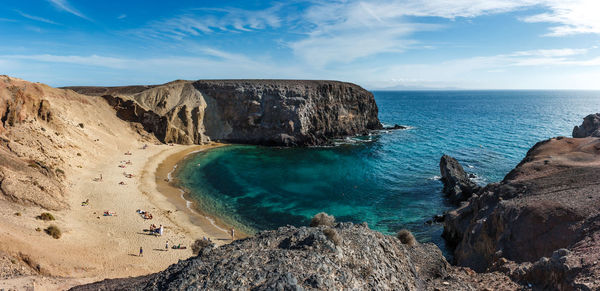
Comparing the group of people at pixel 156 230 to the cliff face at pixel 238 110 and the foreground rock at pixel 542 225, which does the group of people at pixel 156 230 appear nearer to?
the foreground rock at pixel 542 225

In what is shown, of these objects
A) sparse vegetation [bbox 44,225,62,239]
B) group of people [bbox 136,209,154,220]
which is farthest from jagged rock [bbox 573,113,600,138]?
sparse vegetation [bbox 44,225,62,239]

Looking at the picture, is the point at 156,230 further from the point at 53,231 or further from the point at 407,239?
the point at 407,239

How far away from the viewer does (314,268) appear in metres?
10.0

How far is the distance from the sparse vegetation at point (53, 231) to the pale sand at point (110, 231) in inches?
18.3

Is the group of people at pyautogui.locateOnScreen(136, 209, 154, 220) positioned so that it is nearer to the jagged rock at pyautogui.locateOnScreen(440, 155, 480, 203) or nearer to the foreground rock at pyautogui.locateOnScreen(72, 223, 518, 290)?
the foreground rock at pyautogui.locateOnScreen(72, 223, 518, 290)

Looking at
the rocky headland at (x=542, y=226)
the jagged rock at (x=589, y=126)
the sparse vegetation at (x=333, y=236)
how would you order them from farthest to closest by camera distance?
1. the jagged rock at (x=589, y=126)
2. the sparse vegetation at (x=333, y=236)
3. the rocky headland at (x=542, y=226)

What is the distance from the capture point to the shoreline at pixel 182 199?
29.0 metres

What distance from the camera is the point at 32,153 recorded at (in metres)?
33.4

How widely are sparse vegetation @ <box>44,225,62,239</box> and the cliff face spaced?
37.4m

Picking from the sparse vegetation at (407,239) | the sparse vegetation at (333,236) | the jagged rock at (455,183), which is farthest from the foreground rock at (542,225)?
the jagged rock at (455,183)

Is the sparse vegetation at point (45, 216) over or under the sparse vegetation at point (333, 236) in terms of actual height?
under

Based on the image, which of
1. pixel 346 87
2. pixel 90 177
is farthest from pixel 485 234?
pixel 346 87

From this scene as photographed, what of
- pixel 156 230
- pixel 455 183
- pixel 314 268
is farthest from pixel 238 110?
pixel 314 268

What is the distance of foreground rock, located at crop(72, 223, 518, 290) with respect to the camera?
31.1 ft
